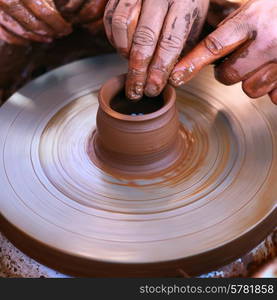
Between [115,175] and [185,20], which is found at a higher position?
[185,20]

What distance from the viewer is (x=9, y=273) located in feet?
4.91

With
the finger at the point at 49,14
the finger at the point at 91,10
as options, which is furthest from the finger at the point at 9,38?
the finger at the point at 91,10

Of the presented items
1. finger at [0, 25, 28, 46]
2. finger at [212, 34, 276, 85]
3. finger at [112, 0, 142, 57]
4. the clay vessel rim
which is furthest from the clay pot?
finger at [0, 25, 28, 46]

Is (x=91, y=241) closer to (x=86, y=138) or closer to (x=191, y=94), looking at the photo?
(x=86, y=138)

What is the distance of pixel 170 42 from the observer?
1479 millimetres

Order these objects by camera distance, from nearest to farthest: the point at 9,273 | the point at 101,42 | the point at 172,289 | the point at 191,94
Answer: the point at 172,289 < the point at 9,273 < the point at 191,94 < the point at 101,42

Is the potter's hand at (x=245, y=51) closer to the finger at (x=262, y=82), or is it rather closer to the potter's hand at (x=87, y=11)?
the finger at (x=262, y=82)

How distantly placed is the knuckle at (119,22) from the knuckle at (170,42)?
13 cm

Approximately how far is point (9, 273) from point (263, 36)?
113 cm

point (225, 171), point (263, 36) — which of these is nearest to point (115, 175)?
point (225, 171)

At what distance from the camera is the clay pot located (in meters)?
1.48

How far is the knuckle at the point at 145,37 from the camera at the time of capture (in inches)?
57.5

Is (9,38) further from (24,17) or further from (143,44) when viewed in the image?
(143,44)

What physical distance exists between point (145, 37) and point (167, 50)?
0.08 metres
